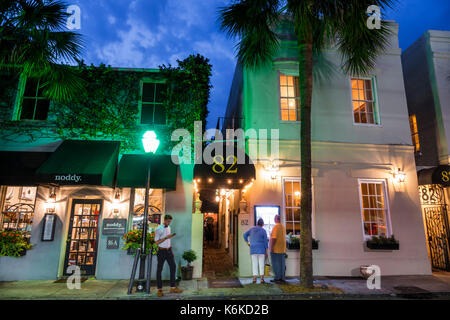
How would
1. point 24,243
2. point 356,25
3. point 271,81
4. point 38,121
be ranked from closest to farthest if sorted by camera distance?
1. point 356,25
2. point 24,243
3. point 38,121
4. point 271,81

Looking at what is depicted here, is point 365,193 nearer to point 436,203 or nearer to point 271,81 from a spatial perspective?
point 436,203

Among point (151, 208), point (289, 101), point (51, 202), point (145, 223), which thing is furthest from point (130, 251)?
point (289, 101)

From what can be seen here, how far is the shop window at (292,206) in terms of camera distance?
9625 millimetres

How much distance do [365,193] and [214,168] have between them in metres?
5.74

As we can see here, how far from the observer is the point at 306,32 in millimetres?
8070

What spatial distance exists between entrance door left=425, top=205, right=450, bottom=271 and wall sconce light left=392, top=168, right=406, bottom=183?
7.01 ft

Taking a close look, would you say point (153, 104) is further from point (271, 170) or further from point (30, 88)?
point (271, 170)

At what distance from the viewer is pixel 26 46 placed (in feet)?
24.6

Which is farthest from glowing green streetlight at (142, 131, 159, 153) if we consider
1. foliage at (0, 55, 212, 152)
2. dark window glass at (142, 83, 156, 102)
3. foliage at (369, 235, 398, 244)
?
foliage at (369, 235, 398, 244)

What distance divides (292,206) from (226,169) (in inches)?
111

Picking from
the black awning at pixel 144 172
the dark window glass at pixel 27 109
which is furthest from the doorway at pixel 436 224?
the dark window glass at pixel 27 109

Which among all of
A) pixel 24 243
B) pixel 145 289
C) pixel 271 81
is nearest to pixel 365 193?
pixel 271 81

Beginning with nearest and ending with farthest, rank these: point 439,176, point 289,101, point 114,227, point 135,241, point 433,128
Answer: point 135,241
point 114,227
point 439,176
point 289,101
point 433,128

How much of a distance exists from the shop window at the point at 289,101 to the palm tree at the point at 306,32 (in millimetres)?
1737
